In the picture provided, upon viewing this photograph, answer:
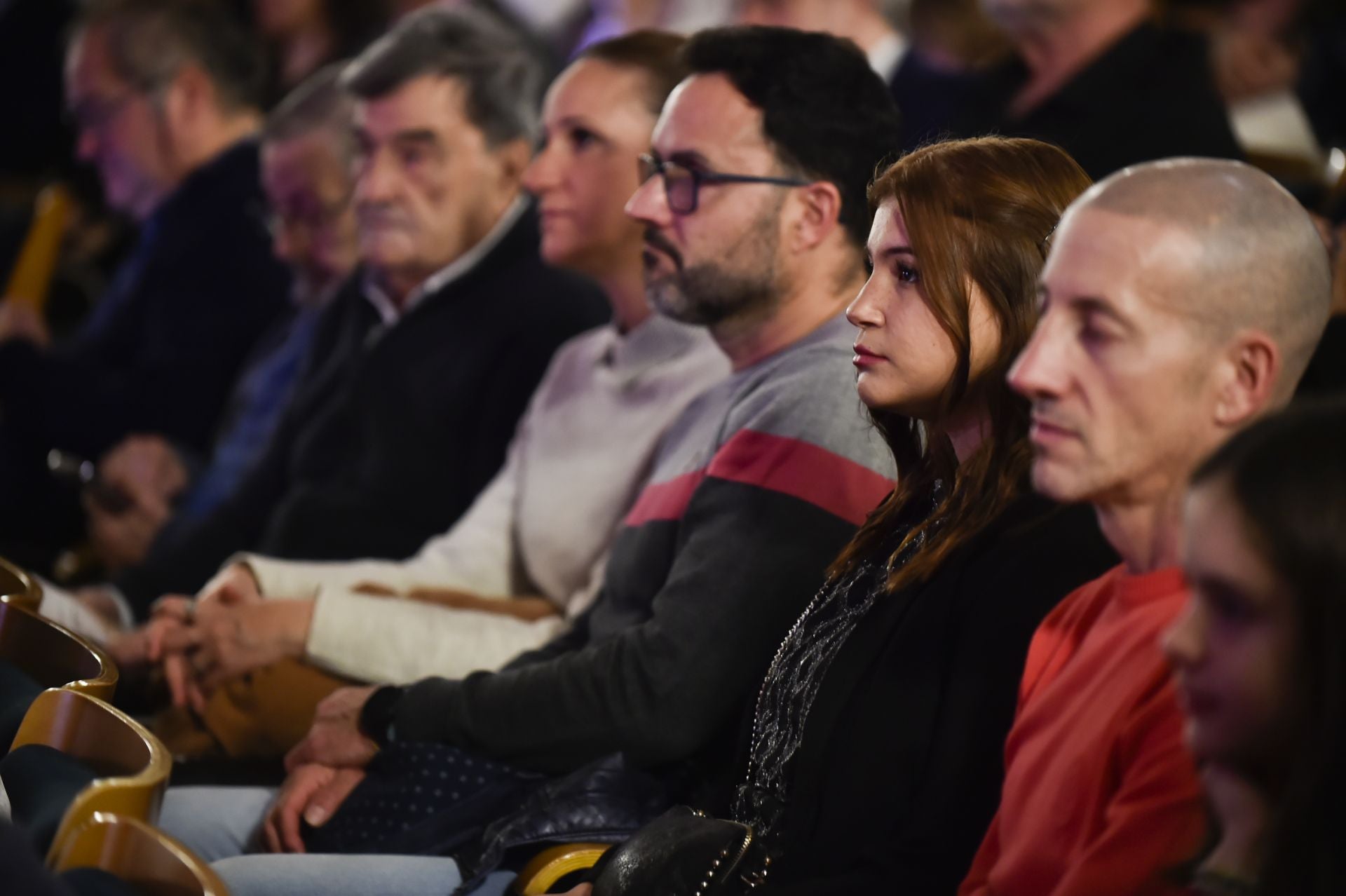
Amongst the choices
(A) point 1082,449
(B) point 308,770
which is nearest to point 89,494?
(B) point 308,770

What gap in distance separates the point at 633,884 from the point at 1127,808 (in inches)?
22.9

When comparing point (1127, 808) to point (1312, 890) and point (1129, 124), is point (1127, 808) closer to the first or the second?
point (1312, 890)

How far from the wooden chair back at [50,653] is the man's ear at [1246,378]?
114 cm

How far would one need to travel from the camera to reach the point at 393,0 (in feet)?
18.1

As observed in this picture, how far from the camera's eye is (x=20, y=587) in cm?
213

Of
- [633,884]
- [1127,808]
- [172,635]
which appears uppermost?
Result: [1127,808]

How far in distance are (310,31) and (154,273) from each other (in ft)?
5.98

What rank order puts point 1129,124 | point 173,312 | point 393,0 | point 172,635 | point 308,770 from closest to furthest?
point 308,770 → point 172,635 → point 1129,124 → point 173,312 → point 393,0

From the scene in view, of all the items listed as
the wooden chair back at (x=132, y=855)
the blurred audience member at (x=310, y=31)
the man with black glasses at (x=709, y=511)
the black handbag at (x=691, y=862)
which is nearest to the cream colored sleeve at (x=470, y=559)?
the man with black glasses at (x=709, y=511)

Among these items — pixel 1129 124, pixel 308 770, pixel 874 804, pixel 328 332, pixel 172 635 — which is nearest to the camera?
pixel 874 804

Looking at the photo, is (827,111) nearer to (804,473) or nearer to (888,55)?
(804,473)

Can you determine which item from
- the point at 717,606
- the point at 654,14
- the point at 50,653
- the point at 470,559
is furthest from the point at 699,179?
the point at 654,14

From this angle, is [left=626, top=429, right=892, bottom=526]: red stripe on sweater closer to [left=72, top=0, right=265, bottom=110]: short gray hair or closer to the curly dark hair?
the curly dark hair

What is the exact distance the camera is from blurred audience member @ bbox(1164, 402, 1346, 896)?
1017mm
